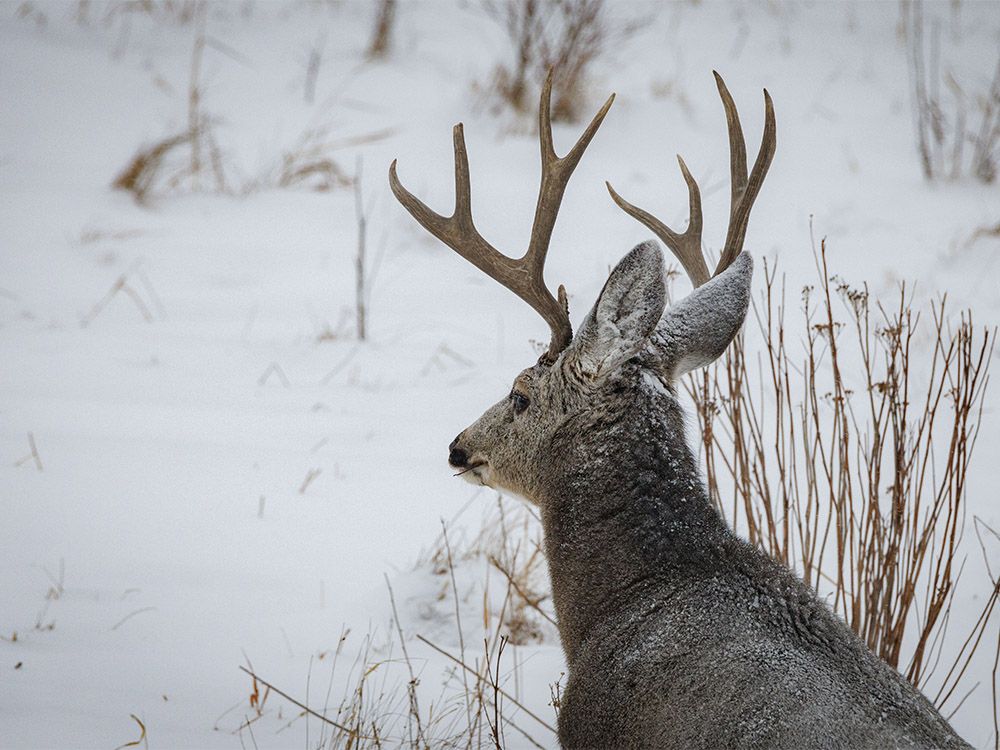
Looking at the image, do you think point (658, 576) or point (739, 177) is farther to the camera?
point (739, 177)

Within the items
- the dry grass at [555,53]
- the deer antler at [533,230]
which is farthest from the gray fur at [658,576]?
the dry grass at [555,53]

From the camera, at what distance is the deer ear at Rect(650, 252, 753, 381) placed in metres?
2.91

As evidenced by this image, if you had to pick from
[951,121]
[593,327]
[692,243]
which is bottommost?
[593,327]

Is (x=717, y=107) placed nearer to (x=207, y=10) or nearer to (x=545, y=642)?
(x=207, y=10)

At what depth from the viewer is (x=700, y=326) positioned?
114 inches

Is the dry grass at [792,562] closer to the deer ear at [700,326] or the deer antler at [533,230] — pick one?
the deer ear at [700,326]

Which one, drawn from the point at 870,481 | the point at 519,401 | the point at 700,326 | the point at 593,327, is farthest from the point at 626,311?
the point at 870,481

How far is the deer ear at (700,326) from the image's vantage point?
114 inches

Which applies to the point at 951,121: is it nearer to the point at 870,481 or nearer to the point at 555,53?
the point at 555,53

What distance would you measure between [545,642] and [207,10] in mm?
9438

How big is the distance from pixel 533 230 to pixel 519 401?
0.52 m

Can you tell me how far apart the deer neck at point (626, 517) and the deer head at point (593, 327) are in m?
0.04

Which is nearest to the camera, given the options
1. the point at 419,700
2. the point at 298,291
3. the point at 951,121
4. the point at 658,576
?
the point at 658,576

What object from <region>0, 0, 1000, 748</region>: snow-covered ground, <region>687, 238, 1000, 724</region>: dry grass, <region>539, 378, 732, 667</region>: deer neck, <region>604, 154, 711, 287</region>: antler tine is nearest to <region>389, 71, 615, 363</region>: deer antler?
<region>604, 154, 711, 287</region>: antler tine
